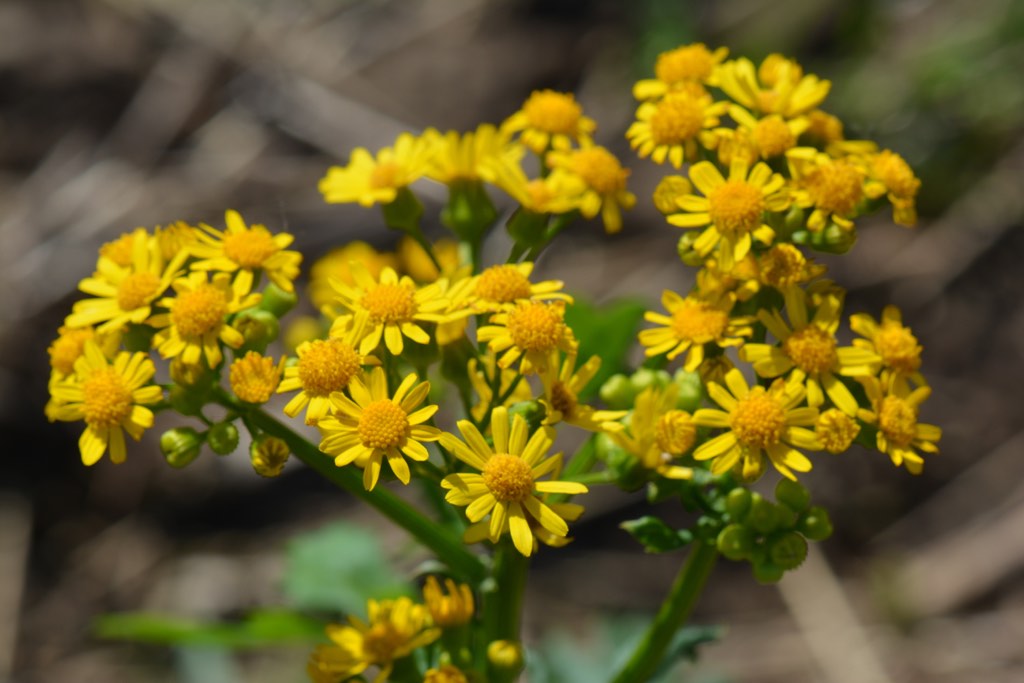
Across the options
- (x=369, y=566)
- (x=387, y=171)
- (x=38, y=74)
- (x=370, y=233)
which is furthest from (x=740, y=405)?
(x=38, y=74)

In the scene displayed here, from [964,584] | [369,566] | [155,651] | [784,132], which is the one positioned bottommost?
[155,651]

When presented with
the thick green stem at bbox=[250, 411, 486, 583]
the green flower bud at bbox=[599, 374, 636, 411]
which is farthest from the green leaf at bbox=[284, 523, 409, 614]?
the green flower bud at bbox=[599, 374, 636, 411]

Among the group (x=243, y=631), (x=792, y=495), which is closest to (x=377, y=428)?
(x=792, y=495)

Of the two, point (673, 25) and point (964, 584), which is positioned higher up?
point (673, 25)

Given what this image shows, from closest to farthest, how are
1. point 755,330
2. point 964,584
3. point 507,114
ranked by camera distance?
point 755,330 → point 964,584 → point 507,114

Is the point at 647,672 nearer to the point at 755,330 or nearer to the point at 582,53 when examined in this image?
the point at 755,330

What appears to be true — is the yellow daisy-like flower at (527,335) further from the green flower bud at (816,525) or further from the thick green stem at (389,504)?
the green flower bud at (816,525)

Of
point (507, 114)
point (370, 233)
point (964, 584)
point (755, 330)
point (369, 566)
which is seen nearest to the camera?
point (755, 330)

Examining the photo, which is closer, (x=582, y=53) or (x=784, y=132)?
(x=784, y=132)
